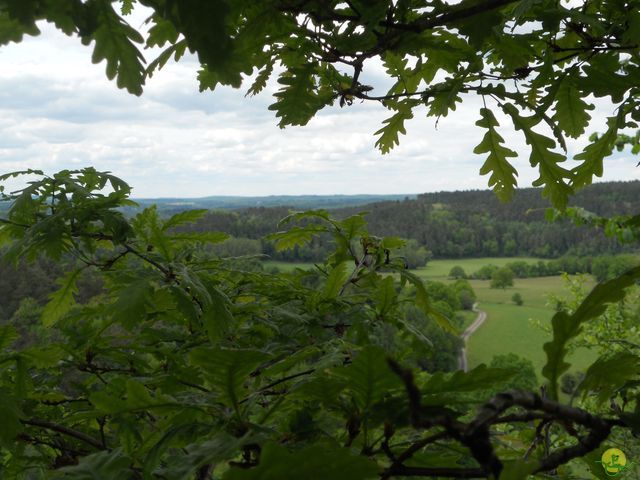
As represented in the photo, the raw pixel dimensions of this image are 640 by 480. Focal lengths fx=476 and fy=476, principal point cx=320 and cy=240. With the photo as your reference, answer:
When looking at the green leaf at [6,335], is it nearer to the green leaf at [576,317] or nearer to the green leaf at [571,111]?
the green leaf at [576,317]

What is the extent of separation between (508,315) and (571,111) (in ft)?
239

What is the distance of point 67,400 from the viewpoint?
2410 mm

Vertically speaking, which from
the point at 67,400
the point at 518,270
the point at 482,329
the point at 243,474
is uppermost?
the point at 243,474

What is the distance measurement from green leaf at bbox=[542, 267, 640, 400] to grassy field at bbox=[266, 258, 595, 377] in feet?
140

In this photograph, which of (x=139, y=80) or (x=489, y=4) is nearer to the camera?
(x=139, y=80)

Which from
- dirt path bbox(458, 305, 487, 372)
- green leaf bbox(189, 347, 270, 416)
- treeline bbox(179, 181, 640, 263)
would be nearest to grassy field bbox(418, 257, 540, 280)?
treeline bbox(179, 181, 640, 263)

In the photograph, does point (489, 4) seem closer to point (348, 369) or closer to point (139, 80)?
point (139, 80)

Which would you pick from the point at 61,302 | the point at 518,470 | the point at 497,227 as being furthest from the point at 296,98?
the point at 497,227

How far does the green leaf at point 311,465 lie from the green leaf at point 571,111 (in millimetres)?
2147

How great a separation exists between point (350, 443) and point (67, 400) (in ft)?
6.00

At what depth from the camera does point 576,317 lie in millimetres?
968

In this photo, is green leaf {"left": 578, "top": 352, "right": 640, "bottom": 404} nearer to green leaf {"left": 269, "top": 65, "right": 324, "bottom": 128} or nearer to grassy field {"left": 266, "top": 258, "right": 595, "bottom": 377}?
green leaf {"left": 269, "top": 65, "right": 324, "bottom": 128}

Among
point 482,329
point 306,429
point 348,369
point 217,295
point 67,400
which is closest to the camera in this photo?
point 348,369

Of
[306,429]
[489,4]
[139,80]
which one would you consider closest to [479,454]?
[306,429]
